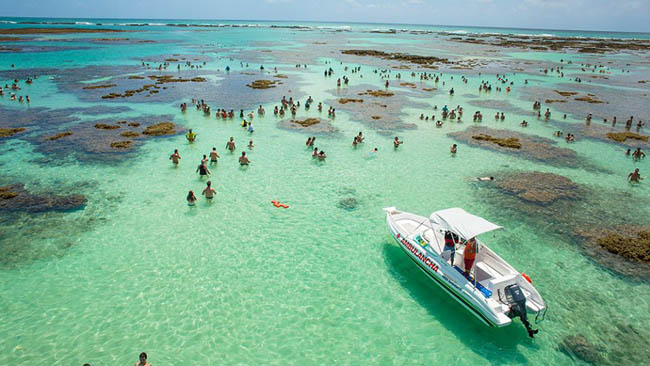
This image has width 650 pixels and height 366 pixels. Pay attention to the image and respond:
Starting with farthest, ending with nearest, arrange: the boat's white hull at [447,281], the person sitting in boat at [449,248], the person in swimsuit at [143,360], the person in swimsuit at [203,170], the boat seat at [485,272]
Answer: the person in swimsuit at [203,170], the person sitting in boat at [449,248], the boat seat at [485,272], the boat's white hull at [447,281], the person in swimsuit at [143,360]

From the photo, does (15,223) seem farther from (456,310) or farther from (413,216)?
(456,310)

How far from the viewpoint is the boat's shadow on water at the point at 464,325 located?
1198cm

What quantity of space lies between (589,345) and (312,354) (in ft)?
32.3

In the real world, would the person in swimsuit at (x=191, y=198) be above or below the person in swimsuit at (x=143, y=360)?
above

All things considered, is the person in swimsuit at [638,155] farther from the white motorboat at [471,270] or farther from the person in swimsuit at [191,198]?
the person in swimsuit at [191,198]

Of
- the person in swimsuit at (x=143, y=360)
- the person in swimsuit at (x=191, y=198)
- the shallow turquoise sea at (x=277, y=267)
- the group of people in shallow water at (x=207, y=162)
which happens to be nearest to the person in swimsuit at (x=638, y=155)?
the shallow turquoise sea at (x=277, y=267)

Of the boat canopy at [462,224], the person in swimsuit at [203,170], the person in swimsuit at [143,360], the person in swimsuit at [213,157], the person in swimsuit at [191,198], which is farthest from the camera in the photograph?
the person in swimsuit at [213,157]

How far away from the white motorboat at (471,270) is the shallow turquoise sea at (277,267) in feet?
3.52

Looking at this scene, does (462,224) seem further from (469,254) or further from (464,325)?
(464,325)

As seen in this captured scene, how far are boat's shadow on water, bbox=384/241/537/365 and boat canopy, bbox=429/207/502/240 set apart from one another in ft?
8.76

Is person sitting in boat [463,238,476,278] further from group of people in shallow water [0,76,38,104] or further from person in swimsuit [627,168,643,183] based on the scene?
group of people in shallow water [0,76,38,104]

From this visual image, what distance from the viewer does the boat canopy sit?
1346 centimetres

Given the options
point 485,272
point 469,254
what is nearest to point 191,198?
point 469,254

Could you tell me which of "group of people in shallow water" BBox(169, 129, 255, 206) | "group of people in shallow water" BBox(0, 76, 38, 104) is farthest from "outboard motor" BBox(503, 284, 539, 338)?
"group of people in shallow water" BBox(0, 76, 38, 104)
